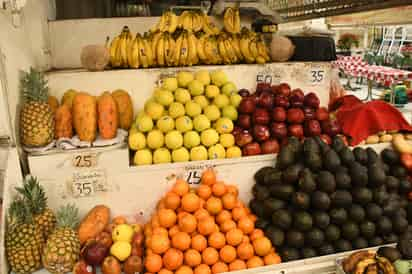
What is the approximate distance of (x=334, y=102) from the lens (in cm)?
289

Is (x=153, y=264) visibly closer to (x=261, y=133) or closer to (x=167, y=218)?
(x=167, y=218)

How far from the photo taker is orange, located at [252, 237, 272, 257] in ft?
6.00

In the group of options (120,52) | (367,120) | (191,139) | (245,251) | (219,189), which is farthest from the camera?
(120,52)

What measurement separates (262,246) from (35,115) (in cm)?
144

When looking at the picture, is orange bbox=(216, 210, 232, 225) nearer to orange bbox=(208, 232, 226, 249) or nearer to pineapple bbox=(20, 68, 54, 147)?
orange bbox=(208, 232, 226, 249)

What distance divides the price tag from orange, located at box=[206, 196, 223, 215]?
2.29 feet

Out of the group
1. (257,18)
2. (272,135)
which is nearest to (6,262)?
(272,135)

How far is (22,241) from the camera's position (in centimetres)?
173

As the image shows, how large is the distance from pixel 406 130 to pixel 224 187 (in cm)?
149

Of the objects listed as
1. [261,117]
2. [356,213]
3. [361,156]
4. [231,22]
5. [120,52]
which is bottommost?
[356,213]

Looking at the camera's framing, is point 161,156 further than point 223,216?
Yes

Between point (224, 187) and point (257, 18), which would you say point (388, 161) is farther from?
point (257, 18)

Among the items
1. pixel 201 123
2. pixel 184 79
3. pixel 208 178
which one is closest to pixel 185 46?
pixel 184 79

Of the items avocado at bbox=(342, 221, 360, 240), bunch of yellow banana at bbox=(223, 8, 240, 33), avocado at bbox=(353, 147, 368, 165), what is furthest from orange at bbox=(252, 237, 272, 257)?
bunch of yellow banana at bbox=(223, 8, 240, 33)
